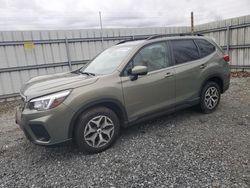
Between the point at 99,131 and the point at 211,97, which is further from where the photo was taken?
the point at 211,97

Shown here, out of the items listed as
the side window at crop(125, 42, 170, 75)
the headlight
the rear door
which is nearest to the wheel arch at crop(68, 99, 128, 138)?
the headlight

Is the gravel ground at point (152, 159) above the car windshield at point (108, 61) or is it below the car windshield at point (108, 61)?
below

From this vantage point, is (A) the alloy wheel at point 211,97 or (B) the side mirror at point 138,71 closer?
(B) the side mirror at point 138,71

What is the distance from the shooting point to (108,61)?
13.0 ft

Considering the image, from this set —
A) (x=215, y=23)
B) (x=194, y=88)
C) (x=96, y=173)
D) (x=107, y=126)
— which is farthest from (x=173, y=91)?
(x=215, y=23)

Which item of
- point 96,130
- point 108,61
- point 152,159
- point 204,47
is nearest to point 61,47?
point 108,61

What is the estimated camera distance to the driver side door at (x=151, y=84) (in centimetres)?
354

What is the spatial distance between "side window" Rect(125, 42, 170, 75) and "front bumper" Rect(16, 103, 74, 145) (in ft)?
4.16

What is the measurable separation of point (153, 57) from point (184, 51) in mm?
811

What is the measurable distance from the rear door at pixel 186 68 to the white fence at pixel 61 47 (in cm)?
543

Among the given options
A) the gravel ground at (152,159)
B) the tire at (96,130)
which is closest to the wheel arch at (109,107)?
the tire at (96,130)

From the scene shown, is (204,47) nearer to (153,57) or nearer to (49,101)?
(153,57)

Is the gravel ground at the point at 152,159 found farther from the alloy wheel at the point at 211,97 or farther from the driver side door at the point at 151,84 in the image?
the driver side door at the point at 151,84

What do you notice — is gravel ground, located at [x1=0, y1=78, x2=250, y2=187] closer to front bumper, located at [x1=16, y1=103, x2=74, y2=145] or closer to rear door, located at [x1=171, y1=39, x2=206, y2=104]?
front bumper, located at [x1=16, y1=103, x2=74, y2=145]
